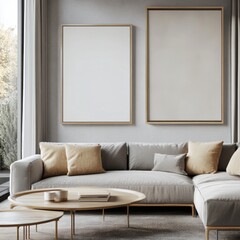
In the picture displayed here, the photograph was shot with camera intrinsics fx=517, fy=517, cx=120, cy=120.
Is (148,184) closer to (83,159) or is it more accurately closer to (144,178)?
(144,178)

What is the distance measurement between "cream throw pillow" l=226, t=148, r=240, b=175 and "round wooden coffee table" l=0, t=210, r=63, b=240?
7.16ft

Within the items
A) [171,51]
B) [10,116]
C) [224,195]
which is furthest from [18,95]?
[224,195]

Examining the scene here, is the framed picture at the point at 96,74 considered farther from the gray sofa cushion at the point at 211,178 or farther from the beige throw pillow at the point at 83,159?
the gray sofa cushion at the point at 211,178

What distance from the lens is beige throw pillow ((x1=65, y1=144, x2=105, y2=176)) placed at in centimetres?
551

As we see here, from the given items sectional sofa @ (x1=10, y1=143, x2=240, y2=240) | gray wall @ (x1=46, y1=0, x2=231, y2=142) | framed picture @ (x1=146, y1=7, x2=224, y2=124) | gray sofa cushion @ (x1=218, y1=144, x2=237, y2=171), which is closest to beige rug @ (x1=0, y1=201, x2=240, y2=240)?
sectional sofa @ (x1=10, y1=143, x2=240, y2=240)

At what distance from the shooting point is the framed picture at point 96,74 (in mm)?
6402

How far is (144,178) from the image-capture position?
17.1ft

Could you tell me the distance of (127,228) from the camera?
4.53 metres

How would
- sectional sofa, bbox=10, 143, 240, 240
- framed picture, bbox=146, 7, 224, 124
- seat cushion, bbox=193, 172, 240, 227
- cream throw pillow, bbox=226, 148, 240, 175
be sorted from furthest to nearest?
framed picture, bbox=146, 7, 224, 124 < cream throw pillow, bbox=226, 148, 240, 175 < sectional sofa, bbox=10, 143, 240, 240 < seat cushion, bbox=193, 172, 240, 227

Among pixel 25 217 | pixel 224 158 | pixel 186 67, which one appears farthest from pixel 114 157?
pixel 25 217

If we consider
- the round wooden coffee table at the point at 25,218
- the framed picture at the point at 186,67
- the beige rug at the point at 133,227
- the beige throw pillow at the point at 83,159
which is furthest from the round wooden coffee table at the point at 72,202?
the framed picture at the point at 186,67

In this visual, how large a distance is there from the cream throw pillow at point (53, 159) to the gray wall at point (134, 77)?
771 millimetres

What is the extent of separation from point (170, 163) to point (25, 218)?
7.68 feet

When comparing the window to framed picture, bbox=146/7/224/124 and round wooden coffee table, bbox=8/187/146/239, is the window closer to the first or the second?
round wooden coffee table, bbox=8/187/146/239
